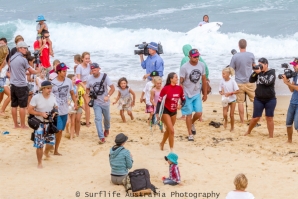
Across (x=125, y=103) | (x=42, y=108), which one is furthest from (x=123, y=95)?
(x=42, y=108)

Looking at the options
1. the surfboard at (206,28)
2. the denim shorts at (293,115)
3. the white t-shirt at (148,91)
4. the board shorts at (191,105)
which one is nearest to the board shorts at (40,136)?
the board shorts at (191,105)

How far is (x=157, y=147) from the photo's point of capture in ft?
36.0

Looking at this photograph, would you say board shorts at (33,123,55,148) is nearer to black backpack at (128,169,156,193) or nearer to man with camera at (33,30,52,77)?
black backpack at (128,169,156,193)

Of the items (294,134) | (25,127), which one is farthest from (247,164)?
(25,127)

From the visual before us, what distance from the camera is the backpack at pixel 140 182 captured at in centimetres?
841

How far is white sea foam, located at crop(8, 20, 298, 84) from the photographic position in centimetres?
2033

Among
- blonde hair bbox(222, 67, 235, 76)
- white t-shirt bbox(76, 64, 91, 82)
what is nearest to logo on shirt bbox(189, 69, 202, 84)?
blonde hair bbox(222, 67, 235, 76)

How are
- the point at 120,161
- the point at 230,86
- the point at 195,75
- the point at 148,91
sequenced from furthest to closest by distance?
the point at 148,91 < the point at 230,86 < the point at 195,75 < the point at 120,161

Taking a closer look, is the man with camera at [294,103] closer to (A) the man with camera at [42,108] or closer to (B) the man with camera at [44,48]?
(A) the man with camera at [42,108]

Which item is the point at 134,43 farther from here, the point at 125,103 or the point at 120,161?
the point at 120,161

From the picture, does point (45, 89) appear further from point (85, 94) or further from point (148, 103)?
point (148, 103)

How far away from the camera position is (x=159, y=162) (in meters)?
10.0

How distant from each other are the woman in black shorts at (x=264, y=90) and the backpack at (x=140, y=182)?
3615 millimetres

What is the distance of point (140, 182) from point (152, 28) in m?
21.5
